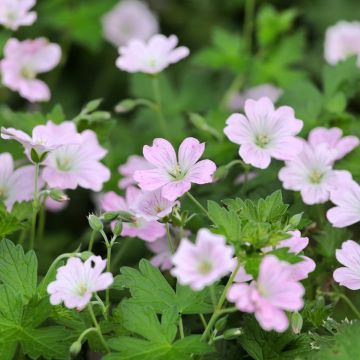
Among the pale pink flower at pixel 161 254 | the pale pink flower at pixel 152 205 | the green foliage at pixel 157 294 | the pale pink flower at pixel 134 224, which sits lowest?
the pale pink flower at pixel 161 254

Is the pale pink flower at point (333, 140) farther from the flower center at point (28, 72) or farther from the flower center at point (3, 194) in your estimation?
the flower center at point (28, 72)

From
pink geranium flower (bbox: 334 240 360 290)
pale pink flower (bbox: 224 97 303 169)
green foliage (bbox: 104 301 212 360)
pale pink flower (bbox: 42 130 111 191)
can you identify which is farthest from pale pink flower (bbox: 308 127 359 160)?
green foliage (bbox: 104 301 212 360)

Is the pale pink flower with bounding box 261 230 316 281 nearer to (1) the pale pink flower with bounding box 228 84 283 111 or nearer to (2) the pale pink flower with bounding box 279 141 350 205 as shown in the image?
(2) the pale pink flower with bounding box 279 141 350 205

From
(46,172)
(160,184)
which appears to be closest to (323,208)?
(160,184)

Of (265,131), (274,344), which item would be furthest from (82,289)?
(265,131)

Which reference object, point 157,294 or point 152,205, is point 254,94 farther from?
point 157,294

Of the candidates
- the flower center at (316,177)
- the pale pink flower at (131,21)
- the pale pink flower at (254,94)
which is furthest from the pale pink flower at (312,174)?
the pale pink flower at (131,21)

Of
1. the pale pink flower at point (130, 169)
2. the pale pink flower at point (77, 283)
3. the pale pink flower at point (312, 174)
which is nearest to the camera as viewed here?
the pale pink flower at point (77, 283)
